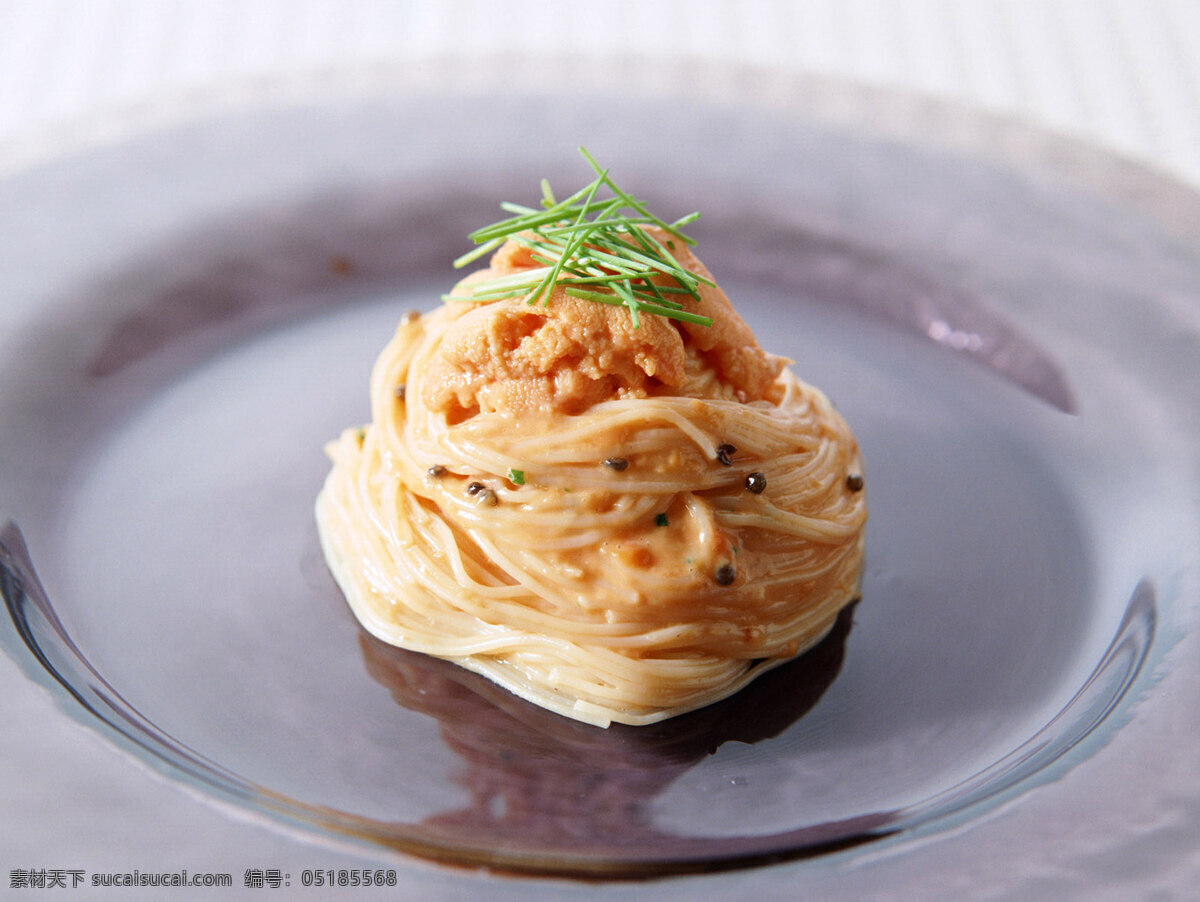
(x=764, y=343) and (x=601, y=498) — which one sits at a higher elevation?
→ (x=764, y=343)

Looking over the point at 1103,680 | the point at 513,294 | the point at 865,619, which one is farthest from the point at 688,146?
the point at 1103,680

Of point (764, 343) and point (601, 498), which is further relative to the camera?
point (764, 343)

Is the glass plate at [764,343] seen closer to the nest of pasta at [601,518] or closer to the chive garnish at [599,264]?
the nest of pasta at [601,518]

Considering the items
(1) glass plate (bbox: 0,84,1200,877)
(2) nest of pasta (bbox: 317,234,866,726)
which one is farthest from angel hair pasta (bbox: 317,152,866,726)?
(1) glass plate (bbox: 0,84,1200,877)

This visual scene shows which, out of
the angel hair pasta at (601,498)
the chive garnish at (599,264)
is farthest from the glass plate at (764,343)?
the chive garnish at (599,264)

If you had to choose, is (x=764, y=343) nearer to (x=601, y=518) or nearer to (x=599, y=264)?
(x=599, y=264)

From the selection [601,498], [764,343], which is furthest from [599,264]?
[764,343]

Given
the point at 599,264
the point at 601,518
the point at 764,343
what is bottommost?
the point at 601,518
